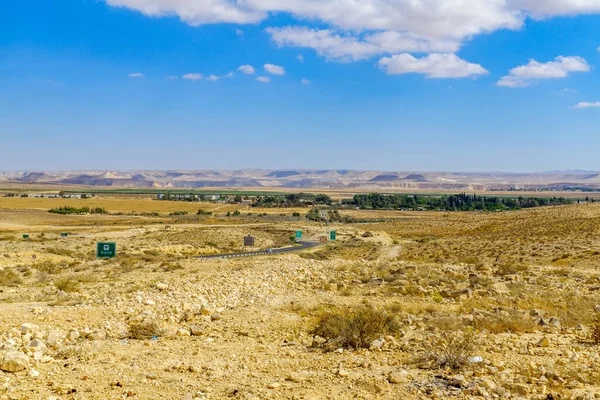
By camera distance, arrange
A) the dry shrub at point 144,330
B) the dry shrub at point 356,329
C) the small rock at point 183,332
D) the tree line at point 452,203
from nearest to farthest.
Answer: the dry shrub at point 356,329 < the dry shrub at point 144,330 < the small rock at point 183,332 < the tree line at point 452,203

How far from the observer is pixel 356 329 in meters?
11.6

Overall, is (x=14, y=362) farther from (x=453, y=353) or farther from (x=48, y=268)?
(x=48, y=268)

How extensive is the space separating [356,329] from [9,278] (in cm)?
2188

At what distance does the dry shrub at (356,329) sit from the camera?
11.5 metres

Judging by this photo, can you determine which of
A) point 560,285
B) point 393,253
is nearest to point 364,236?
point 393,253

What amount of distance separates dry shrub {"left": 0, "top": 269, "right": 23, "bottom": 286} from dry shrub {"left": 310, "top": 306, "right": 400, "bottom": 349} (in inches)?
708

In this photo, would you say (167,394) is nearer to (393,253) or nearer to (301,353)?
(301,353)

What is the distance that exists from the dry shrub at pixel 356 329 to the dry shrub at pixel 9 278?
708 inches

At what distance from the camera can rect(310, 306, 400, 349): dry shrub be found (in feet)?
37.6

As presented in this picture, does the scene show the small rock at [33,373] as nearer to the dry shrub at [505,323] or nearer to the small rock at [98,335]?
the small rock at [98,335]

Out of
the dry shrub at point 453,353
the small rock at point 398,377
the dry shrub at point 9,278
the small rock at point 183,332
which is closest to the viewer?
the small rock at point 398,377

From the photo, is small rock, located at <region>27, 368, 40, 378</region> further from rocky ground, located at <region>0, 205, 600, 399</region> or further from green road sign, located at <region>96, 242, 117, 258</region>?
green road sign, located at <region>96, 242, 117, 258</region>

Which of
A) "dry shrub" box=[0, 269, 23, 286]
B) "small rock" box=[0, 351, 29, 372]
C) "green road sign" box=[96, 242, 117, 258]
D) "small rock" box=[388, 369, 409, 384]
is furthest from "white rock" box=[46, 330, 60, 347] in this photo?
"green road sign" box=[96, 242, 117, 258]

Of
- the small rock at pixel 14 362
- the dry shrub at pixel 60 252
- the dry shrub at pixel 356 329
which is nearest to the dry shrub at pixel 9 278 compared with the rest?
the dry shrub at pixel 60 252
